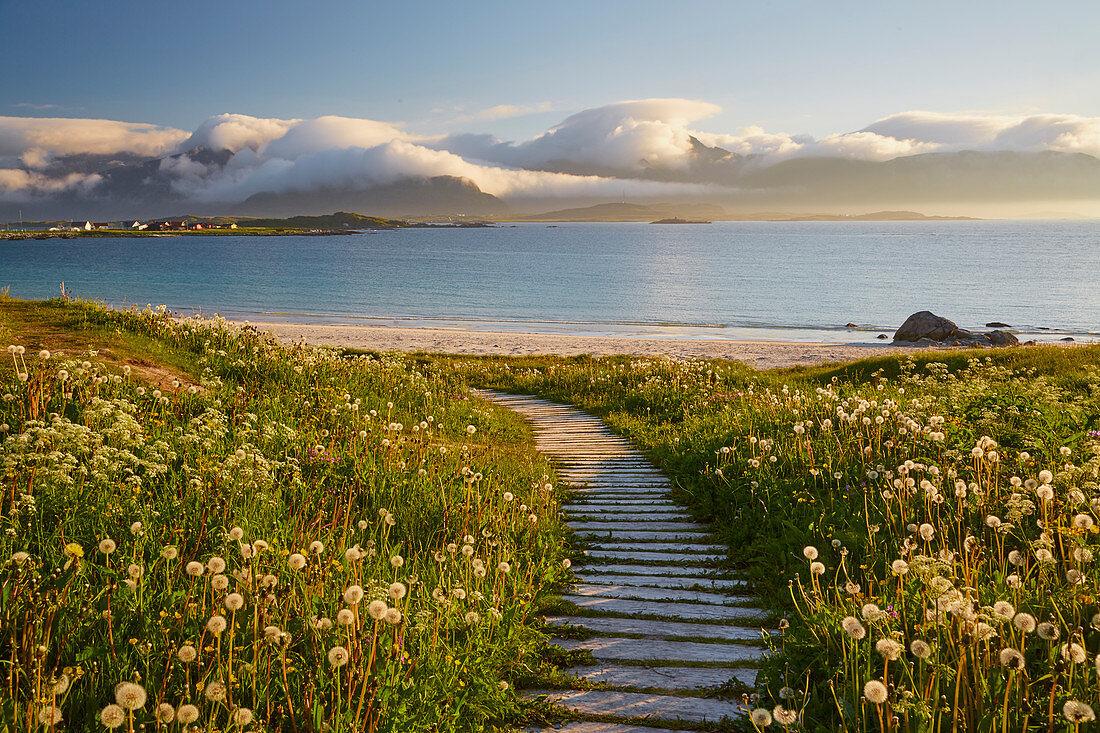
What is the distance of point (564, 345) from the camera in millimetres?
43469

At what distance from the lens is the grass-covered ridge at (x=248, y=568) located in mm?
3191

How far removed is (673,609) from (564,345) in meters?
38.1

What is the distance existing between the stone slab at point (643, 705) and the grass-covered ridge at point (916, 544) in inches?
10.7

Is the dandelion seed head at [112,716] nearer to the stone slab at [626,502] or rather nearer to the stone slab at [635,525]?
the stone slab at [635,525]

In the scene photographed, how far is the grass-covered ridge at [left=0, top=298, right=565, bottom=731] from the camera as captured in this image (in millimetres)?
3191

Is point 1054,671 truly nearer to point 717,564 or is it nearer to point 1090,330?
point 717,564

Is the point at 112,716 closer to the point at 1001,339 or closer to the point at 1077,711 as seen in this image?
the point at 1077,711

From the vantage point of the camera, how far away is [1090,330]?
174 ft

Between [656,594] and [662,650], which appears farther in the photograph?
[656,594]

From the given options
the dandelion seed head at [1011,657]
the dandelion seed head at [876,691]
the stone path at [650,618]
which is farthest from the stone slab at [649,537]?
the dandelion seed head at [876,691]

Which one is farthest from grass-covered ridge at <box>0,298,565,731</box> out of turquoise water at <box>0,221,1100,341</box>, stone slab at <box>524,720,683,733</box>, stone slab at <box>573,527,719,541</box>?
turquoise water at <box>0,221,1100,341</box>

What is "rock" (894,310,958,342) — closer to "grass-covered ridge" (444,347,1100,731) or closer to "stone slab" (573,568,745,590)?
"grass-covered ridge" (444,347,1100,731)

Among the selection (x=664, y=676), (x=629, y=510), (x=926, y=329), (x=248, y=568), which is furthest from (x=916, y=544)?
(x=926, y=329)

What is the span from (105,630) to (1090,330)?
219 feet
